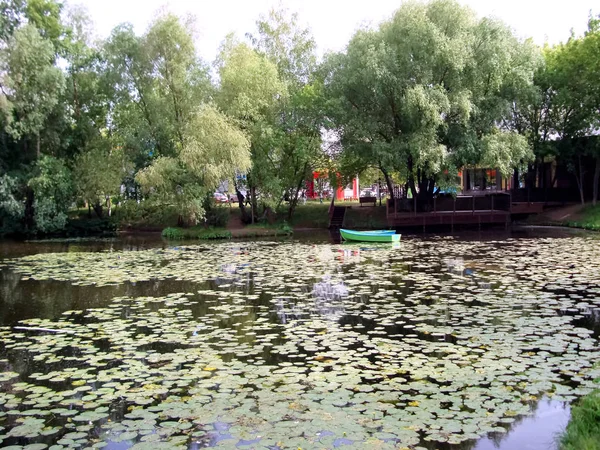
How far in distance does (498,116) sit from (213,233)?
17184mm

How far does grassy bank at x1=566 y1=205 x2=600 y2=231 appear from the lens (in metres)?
26.8

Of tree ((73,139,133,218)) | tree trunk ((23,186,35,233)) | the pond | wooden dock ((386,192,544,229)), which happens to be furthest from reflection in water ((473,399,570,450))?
tree trunk ((23,186,35,233))

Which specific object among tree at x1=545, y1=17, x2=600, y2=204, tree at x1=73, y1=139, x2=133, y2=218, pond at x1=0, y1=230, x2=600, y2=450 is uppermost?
tree at x1=545, y1=17, x2=600, y2=204

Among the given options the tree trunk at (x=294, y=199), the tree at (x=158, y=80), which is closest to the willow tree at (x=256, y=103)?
the tree at (x=158, y=80)

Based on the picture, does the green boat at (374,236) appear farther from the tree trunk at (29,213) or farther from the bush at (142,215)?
the tree trunk at (29,213)

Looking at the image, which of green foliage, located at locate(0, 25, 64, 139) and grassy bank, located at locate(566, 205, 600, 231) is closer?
grassy bank, located at locate(566, 205, 600, 231)

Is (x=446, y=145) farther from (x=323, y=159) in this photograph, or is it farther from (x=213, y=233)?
(x=213, y=233)

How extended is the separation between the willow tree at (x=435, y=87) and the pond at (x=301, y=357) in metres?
13.6

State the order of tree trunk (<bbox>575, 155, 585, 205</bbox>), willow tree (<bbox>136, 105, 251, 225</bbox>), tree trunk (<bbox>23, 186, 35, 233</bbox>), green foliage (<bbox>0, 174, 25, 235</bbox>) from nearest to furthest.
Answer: willow tree (<bbox>136, 105, 251, 225</bbox>) < green foliage (<bbox>0, 174, 25, 235</bbox>) < tree trunk (<bbox>23, 186, 35, 233</bbox>) < tree trunk (<bbox>575, 155, 585, 205</bbox>)

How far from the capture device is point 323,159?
35.1 m

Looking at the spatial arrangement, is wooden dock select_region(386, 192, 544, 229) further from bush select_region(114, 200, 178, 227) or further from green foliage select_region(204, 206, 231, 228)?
bush select_region(114, 200, 178, 227)

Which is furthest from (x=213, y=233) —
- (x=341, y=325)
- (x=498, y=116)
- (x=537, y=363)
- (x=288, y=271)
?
(x=537, y=363)

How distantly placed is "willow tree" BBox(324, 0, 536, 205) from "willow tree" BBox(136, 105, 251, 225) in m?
6.56

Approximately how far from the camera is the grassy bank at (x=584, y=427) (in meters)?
Result: 4.45
